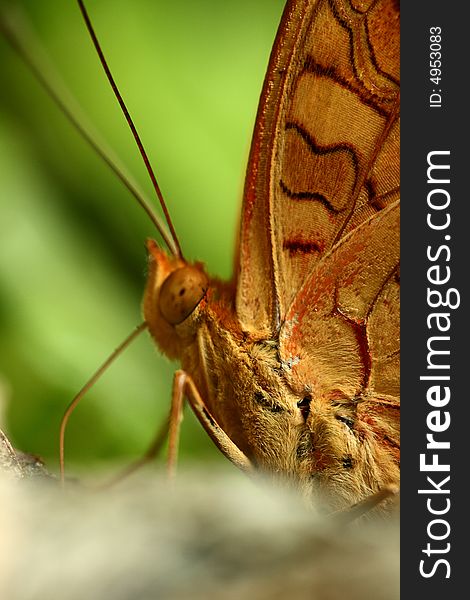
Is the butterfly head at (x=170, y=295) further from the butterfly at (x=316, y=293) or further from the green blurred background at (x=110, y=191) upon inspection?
the green blurred background at (x=110, y=191)

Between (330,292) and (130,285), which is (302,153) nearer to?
(330,292)

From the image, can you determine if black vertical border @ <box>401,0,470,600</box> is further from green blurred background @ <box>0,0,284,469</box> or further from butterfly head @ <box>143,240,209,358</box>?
green blurred background @ <box>0,0,284,469</box>

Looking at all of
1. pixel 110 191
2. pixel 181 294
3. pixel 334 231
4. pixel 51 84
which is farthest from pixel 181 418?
pixel 110 191

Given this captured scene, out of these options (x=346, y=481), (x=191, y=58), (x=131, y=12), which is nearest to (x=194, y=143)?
(x=191, y=58)

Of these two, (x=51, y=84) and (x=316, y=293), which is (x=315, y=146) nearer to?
(x=316, y=293)

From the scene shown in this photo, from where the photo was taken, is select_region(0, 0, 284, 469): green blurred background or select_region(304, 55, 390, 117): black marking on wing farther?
select_region(0, 0, 284, 469): green blurred background

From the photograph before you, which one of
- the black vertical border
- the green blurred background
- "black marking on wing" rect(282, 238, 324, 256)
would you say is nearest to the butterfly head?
"black marking on wing" rect(282, 238, 324, 256)

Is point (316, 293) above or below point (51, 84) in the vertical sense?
below

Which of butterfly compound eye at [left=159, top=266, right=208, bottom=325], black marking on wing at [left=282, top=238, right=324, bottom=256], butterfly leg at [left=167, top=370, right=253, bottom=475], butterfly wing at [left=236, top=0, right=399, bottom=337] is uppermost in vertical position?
butterfly wing at [left=236, top=0, right=399, bottom=337]
